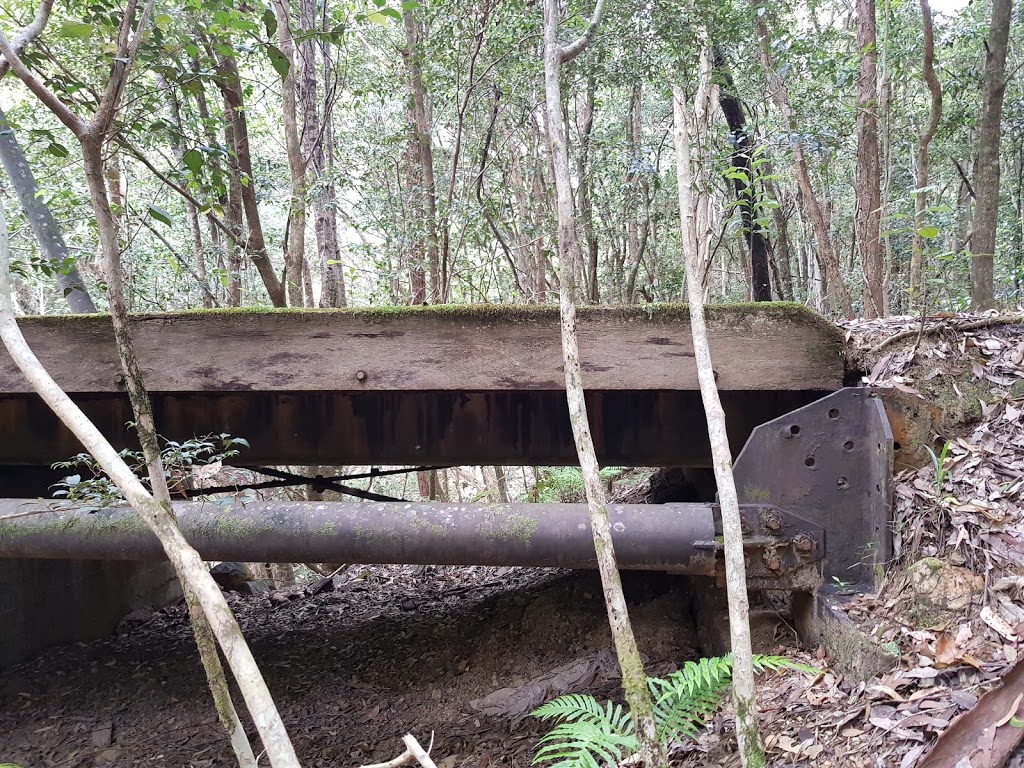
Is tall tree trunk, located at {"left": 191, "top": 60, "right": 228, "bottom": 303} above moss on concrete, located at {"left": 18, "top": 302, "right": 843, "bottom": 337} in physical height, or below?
above

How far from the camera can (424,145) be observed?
802cm

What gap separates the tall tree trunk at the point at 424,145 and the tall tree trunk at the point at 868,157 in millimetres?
4742

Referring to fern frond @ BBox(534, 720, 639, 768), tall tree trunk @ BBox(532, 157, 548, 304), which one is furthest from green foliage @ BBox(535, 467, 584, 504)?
fern frond @ BBox(534, 720, 639, 768)

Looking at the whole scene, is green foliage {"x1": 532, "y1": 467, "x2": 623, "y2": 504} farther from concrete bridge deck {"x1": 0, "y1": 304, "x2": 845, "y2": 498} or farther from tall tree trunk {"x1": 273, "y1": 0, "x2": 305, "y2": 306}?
concrete bridge deck {"x1": 0, "y1": 304, "x2": 845, "y2": 498}

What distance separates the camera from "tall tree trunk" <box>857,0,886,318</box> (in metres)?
7.01

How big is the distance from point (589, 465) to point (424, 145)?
22.9ft

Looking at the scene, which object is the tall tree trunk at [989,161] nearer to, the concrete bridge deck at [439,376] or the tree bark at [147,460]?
the concrete bridge deck at [439,376]

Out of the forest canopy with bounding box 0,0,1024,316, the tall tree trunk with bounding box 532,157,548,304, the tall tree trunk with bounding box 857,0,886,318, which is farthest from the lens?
the tall tree trunk with bounding box 532,157,548,304

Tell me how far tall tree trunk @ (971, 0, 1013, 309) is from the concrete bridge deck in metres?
4.20

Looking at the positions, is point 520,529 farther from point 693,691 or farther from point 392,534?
point 693,691

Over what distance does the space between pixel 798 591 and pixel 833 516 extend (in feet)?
1.18

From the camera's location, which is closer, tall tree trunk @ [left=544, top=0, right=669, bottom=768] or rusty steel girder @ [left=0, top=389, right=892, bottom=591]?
tall tree trunk @ [left=544, top=0, right=669, bottom=768]

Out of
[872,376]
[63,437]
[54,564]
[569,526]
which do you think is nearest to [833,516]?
[872,376]

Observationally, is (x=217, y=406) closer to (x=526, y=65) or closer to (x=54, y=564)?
(x=54, y=564)
